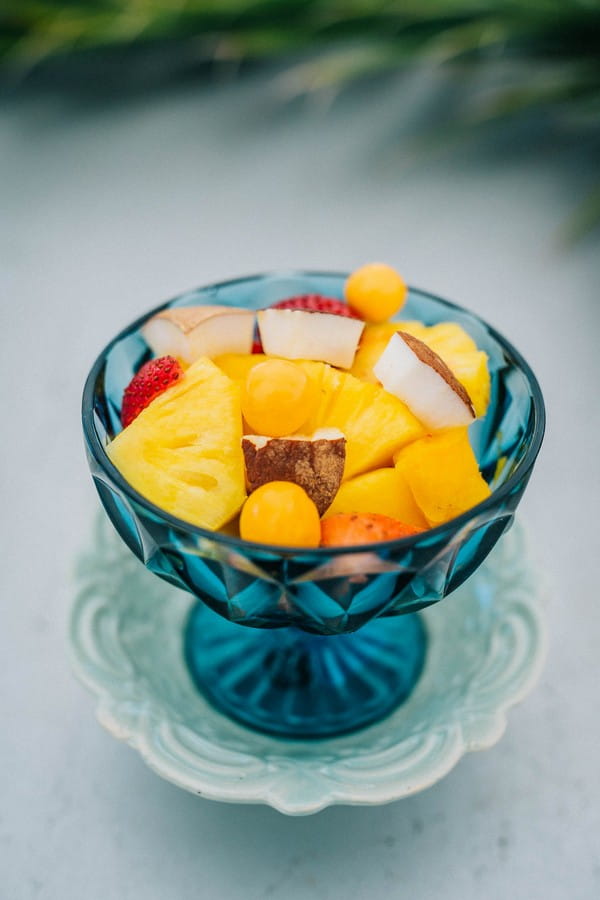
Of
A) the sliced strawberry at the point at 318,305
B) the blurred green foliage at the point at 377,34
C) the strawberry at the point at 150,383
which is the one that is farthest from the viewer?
the blurred green foliage at the point at 377,34

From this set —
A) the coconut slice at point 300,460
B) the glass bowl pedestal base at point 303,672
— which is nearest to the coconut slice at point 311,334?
the coconut slice at point 300,460

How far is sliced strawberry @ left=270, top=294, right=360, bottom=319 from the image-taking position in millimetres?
867

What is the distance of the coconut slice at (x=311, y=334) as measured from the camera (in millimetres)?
790

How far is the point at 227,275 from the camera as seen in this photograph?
147 centimetres

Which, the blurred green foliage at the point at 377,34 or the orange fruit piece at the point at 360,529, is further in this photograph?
the blurred green foliage at the point at 377,34

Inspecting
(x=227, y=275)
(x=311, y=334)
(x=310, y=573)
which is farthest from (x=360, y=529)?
(x=227, y=275)

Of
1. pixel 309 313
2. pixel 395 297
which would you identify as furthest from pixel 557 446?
pixel 309 313

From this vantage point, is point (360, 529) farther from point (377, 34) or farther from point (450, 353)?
point (377, 34)

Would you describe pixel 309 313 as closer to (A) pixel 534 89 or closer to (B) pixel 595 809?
(B) pixel 595 809

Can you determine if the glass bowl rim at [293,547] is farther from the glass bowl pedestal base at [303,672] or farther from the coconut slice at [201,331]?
the glass bowl pedestal base at [303,672]

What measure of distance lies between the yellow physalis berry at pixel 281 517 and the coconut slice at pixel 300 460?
17mm

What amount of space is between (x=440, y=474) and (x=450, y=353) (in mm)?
141

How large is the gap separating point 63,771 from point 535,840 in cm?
40

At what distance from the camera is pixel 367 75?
6.23 feet
